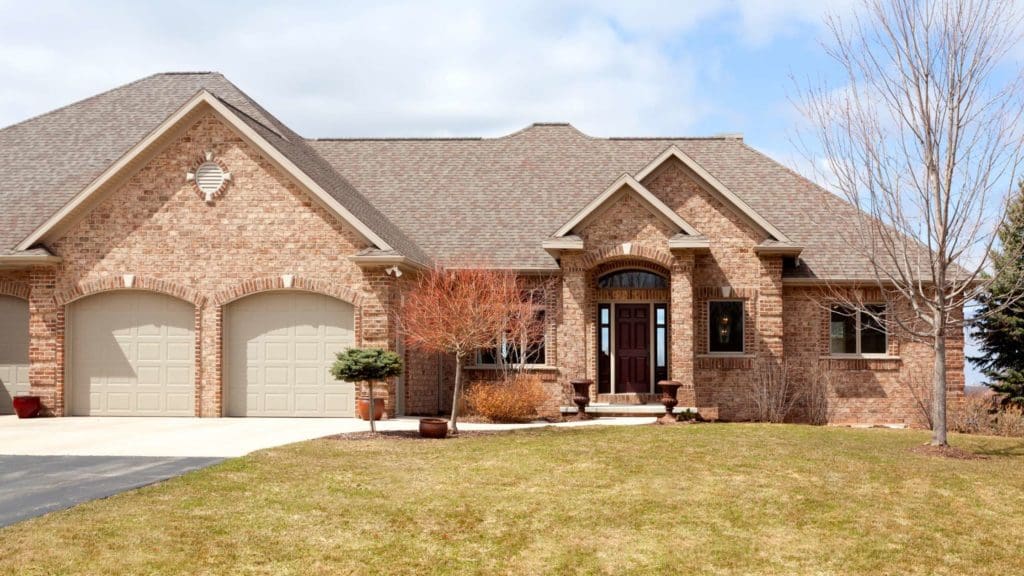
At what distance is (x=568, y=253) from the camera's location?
21453 mm

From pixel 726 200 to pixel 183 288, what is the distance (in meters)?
12.9

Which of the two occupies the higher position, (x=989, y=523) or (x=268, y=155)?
(x=268, y=155)

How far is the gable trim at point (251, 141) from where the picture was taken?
19.4 meters

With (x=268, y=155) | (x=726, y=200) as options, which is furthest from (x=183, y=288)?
(x=726, y=200)

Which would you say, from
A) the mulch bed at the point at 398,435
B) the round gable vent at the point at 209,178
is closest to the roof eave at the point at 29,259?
the round gable vent at the point at 209,178

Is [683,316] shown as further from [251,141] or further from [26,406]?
[26,406]

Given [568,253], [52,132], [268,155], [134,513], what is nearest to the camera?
[134,513]

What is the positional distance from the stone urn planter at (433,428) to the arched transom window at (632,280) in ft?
25.2

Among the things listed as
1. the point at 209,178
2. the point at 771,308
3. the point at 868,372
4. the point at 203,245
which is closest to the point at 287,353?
the point at 203,245

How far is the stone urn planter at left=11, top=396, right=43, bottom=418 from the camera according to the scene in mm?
19734

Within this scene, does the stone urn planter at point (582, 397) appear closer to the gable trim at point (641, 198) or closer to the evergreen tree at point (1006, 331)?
the gable trim at point (641, 198)

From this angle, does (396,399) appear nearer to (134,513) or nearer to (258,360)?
(258,360)

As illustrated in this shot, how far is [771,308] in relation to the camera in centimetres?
2206

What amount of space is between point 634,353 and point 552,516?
12.7 meters
